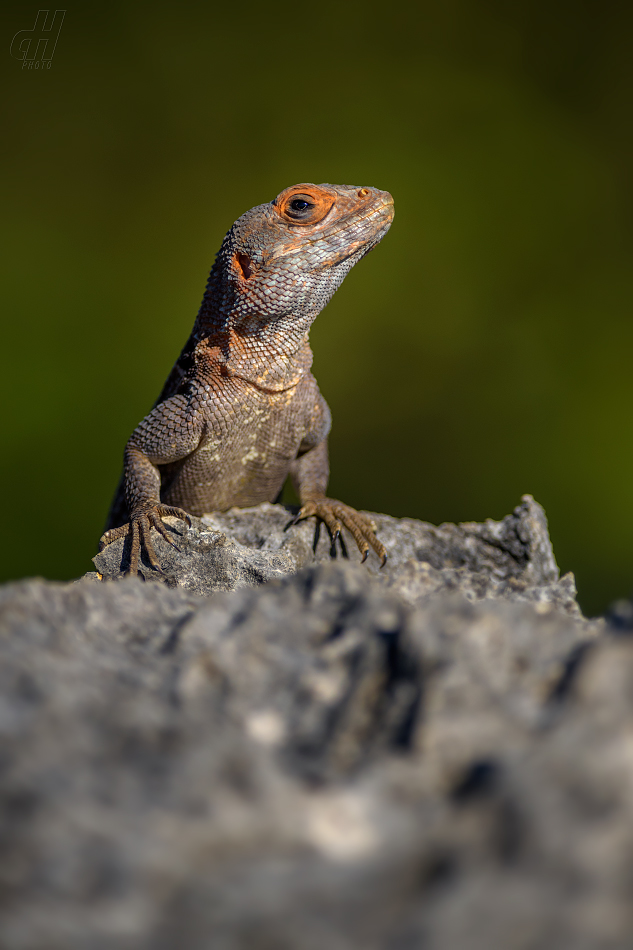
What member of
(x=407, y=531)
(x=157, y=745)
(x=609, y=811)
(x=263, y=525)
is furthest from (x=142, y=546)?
(x=609, y=811)

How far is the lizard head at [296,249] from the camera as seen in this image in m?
1.14

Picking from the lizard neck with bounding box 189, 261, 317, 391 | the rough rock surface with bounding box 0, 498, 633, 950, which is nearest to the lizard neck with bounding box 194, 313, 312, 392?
the lizard neck with bounding box 189, 261, 317, 391

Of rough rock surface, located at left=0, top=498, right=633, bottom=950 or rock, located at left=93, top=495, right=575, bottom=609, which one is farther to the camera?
rock, located at left=93, top=495, right=575, bottom=609

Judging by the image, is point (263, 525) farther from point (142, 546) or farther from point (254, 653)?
point (254, 653)

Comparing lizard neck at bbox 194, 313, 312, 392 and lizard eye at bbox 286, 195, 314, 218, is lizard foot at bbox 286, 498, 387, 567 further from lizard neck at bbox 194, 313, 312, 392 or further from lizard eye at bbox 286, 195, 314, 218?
lizard eye at bbox 286, 195, 314, 218

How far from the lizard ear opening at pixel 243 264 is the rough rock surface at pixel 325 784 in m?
0.82

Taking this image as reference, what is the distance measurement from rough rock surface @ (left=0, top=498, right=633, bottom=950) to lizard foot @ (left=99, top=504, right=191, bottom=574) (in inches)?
20.2

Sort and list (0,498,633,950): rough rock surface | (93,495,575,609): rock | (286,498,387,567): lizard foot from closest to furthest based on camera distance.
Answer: (0,498,633,950): rough rock surface, (93,495,575,609): rock, (286,498,387,567): lizard foot

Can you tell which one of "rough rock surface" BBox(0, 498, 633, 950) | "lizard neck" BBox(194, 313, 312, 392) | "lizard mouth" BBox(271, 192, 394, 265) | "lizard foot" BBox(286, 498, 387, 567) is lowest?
"rough rock surface" BBox(0, 498, 633, 950)

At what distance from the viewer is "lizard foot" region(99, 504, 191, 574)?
38.0 inches

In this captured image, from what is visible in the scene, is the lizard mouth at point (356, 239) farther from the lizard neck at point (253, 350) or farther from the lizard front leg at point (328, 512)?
the lizard front leg at point (328, 512)

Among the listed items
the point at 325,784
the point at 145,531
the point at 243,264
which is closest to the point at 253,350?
the point at 243,264

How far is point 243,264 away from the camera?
1.17 meters

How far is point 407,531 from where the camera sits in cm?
112
